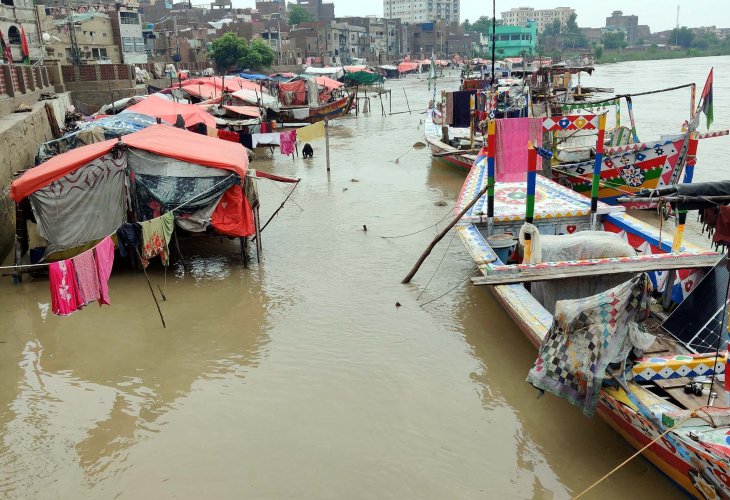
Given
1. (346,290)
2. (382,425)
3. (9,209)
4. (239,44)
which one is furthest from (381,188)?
(239,44)

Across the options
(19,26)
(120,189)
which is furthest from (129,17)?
(120,189)

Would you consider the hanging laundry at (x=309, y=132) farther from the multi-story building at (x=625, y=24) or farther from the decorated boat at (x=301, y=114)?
the multi-story building at (x=625, y=24)

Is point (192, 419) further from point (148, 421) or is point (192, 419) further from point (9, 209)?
point (9, 209)

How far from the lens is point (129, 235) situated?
10016mm

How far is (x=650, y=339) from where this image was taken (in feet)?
16.9

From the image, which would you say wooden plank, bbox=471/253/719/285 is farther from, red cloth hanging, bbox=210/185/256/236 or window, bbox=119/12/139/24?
window, bbox=119/12/139/24

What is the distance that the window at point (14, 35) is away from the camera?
101ft

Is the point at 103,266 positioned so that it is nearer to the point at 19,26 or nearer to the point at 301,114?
the point at 301,114


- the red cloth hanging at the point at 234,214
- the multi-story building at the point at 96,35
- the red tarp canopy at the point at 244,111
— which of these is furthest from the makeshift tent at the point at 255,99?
the red cloth hanging at the point at 234,214

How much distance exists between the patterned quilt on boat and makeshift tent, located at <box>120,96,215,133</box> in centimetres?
1651

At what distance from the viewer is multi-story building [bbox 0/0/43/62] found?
29.6 meters

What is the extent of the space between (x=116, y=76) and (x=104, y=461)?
26.4 metres

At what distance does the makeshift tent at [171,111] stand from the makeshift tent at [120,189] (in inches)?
372

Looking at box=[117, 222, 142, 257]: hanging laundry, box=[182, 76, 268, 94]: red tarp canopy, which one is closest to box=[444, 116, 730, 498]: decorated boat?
box=[117, 222, 142, 257]: hanging laundry
